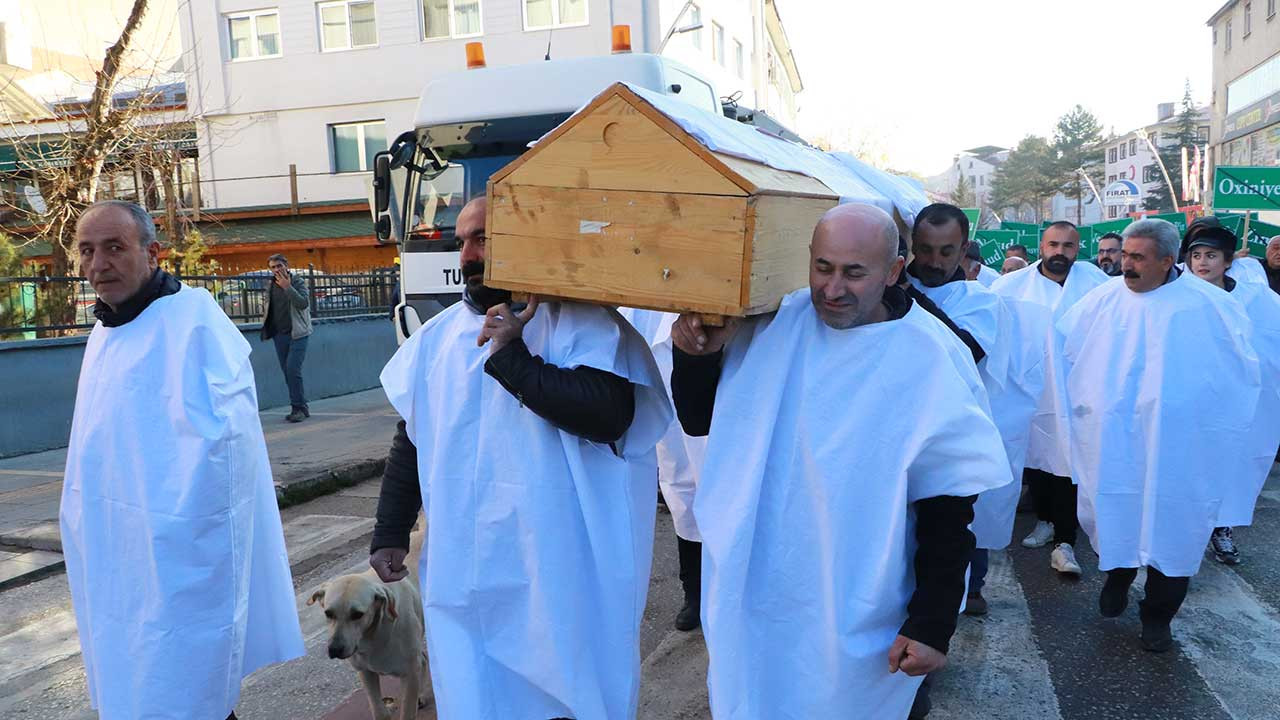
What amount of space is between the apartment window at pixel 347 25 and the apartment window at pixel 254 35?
4.11ft

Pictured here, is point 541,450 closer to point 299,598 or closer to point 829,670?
point 829,670

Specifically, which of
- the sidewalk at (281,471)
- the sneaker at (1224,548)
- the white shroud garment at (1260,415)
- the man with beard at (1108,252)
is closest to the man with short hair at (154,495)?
the sidewalk at (281,471)

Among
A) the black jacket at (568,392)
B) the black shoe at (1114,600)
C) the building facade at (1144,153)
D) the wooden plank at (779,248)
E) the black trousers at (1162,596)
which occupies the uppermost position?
the building facade at (1144,153)

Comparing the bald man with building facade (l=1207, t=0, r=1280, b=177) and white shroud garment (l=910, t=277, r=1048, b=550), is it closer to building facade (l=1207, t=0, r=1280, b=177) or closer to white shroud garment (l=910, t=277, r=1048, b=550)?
white shroud garment (l=910, t=277, r=1048, b=550)

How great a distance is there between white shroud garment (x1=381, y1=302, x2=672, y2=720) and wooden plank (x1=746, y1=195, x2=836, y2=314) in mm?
450

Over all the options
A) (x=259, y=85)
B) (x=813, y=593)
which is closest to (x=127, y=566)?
(x=813, y=593)

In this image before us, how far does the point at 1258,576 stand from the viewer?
568 cm

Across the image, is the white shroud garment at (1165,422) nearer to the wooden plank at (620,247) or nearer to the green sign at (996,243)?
the wooden plank at (620,247)

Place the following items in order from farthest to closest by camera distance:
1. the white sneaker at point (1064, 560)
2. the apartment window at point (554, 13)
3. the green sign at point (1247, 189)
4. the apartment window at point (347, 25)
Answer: the apartment window at point (347, 25) → the apartment window at point (554, 13) → the green sign at point (1247, 189) → the white sneaker at point (1064, 560)

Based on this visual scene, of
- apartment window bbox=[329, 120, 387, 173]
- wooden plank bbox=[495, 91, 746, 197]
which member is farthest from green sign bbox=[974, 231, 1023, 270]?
wooden plank bbox=[495, 91, 746, 197]

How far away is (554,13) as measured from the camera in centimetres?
2383

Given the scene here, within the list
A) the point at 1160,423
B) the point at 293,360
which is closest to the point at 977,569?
the point at 1160,423

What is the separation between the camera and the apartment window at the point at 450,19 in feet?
80.2

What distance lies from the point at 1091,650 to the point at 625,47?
22.5ft
